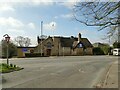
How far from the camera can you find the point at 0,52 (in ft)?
212

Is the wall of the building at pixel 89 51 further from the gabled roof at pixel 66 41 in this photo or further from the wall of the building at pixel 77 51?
the gabled roof at pixel 66 41

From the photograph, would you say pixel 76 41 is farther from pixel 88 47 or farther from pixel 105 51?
pixel 105 51

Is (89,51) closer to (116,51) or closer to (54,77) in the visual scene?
(116,51)

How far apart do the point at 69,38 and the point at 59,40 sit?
732cm

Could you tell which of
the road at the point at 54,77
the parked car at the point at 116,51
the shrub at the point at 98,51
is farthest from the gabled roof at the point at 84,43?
the road at the point at 54,77

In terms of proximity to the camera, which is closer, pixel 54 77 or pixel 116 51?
pixel 54 77

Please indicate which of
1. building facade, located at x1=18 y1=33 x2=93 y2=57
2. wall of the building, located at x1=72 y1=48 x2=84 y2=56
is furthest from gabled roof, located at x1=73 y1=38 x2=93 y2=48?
wall of the building, located at x1=72 y1=48 x2=84 y2=56

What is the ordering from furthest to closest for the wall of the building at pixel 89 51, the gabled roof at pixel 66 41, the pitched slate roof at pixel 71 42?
the wall of the building at pixel 89 51, the gabled roof at pixel 66 41, the pitched slate roof at pixel 71 42

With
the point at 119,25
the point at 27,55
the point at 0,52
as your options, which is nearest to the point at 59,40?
the point at 27,55

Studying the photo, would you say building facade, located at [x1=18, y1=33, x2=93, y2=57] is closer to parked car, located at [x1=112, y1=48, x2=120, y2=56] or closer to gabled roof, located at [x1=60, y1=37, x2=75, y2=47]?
gabled roof, located at [x1=60, y1=37, x2=75, y2=47]

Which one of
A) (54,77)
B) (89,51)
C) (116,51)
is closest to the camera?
(54,77)

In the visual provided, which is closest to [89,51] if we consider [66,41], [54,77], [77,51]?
[77,51]

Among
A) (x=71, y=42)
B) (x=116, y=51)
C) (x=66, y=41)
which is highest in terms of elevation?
(x=66, y=41)

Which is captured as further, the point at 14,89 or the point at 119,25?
the point at 119,25
